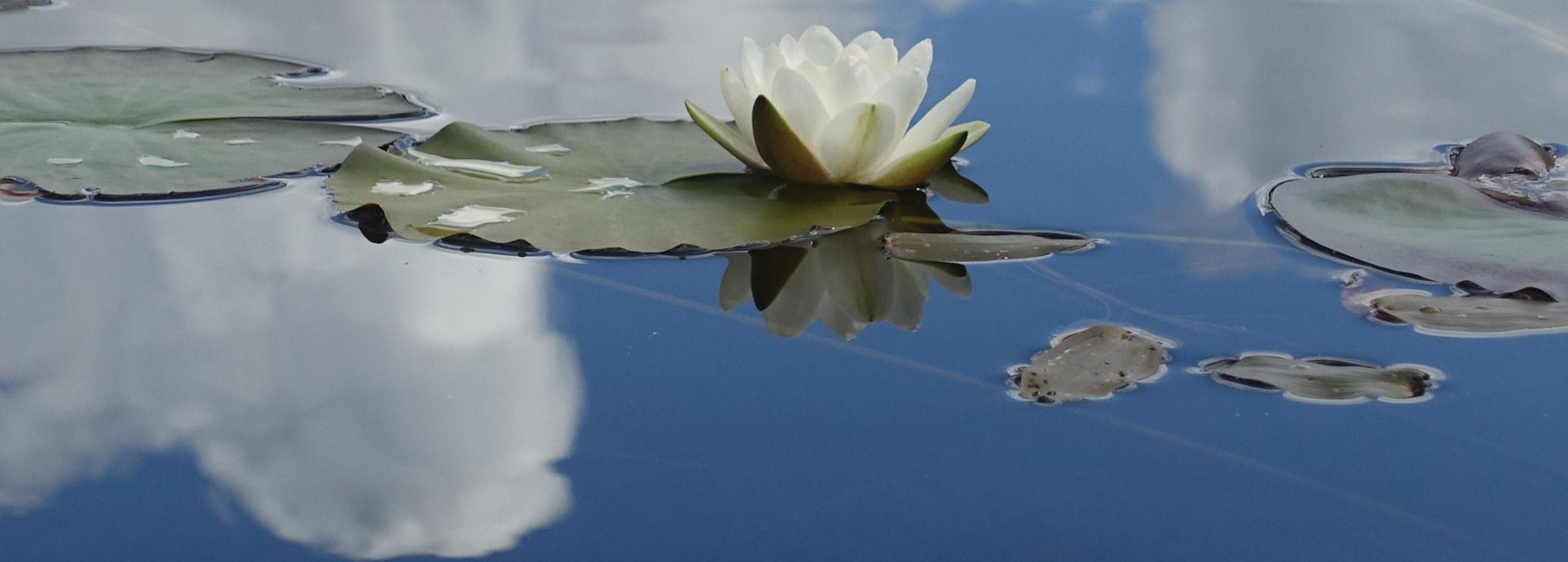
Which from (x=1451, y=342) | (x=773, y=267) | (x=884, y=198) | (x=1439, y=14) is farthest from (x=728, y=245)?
(x=1439, y=14)

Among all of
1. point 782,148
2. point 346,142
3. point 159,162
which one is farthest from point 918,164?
point 159,162

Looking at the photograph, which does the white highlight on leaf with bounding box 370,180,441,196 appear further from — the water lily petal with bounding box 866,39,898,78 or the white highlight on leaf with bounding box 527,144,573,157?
the water lily petal with bounding box 866,39,898,78

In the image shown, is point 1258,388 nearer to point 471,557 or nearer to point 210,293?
point 471,557

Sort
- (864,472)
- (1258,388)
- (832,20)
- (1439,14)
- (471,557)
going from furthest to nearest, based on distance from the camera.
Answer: (1439,14) < (832,20) < (1258,388) < (864,472) < (471,557)

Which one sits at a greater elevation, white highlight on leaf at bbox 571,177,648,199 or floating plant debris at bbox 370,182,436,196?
white highlight on leaf at bbox 571,177,648,199

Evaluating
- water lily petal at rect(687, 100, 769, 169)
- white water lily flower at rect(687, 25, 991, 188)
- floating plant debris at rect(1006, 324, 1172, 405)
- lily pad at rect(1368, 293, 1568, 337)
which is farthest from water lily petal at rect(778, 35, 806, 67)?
lily pad at rect(1368, 293, 1568, 337)

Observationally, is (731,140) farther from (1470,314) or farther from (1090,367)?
(1470,314)

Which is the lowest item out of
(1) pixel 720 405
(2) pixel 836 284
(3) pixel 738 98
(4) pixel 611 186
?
(1) pixel 720 405
